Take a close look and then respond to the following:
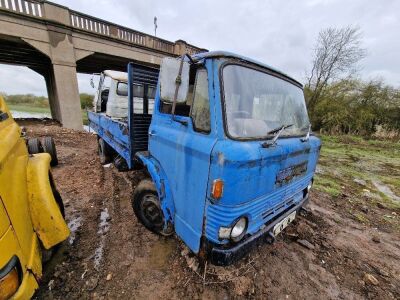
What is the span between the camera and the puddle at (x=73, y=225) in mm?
2812

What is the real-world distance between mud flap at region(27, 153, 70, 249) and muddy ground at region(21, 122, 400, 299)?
0.66 m

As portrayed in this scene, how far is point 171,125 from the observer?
230cm

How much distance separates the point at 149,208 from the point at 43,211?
4.00 ft

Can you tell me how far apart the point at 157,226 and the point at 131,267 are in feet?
1.83

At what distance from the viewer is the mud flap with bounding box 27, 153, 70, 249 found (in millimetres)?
1811

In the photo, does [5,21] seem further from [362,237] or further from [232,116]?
[362,237]

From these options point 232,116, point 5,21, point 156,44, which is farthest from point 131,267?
point 156,44

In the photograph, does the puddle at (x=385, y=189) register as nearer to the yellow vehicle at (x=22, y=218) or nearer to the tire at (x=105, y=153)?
the yellow vehicle at (x=22, y=218)

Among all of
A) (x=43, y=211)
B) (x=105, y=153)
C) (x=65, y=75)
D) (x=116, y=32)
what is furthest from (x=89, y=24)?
(x=43, y=211)

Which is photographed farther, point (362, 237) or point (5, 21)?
point (5, 21)

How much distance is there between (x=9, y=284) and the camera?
1274mm

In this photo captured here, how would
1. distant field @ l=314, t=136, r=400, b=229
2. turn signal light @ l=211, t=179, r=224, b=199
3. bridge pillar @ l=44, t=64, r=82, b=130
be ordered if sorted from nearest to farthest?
turn signal light @ l=211, t=179, r=224, b=199 < distant field @ l=314, t=136, r=400, b=229 < bridge pillar @ l=44, t=64, r=82, b=130

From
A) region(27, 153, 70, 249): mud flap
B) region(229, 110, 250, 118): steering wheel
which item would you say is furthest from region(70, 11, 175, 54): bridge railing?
region(229, 110, 250, 118): steering wheel

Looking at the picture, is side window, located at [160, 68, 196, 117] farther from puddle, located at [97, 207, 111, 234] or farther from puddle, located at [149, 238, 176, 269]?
puddle, located at [97, 207, 111, 234]
